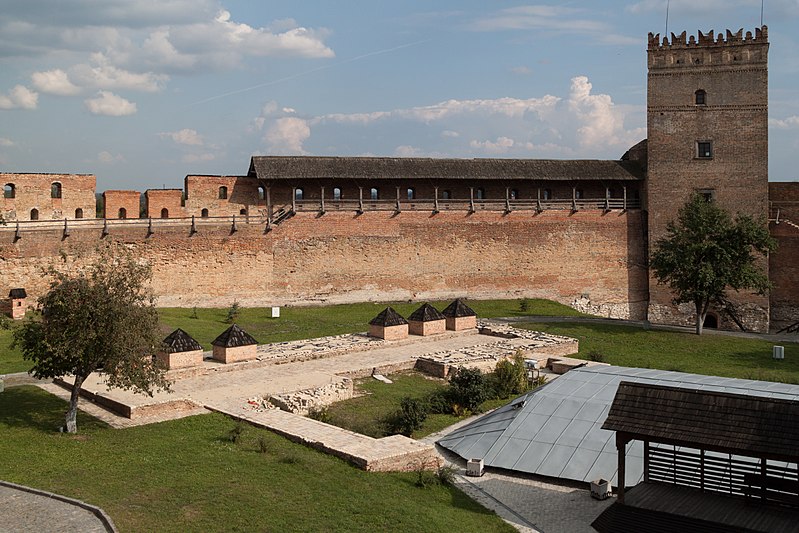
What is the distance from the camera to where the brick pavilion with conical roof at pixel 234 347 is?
17.1 meters

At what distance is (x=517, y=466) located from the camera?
1121 cm

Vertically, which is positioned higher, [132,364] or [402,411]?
[132,364]

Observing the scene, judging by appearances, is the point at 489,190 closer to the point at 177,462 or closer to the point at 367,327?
the point at 367,327

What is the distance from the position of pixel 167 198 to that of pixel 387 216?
26.4 ft

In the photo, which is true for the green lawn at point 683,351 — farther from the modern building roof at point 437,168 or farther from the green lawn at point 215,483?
the green lawn at point 215,483

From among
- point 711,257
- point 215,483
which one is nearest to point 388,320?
point 711,257

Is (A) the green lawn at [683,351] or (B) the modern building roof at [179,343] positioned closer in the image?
(B) the modern building roof at [179,343]

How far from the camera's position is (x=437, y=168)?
1137 inches

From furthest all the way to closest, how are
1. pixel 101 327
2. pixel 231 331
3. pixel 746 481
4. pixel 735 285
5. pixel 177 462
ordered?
pixel 735 285 < pixel 231 331 < pixel 101 327 < pixel 177 462 < pixel 746 481

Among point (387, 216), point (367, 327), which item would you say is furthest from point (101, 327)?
point (387, 216)

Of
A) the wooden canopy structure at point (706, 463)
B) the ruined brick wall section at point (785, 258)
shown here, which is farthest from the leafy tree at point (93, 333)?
the ruined brick wall section at point (785, 258)

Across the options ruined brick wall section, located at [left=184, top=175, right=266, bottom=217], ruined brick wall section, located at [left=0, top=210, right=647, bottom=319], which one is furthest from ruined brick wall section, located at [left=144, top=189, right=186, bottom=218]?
ruined brick wall section, located at [left=0, top=210, right=647, bottom=319]

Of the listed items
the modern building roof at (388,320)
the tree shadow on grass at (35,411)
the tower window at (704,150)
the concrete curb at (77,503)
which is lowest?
the concrete curb at (77,503)

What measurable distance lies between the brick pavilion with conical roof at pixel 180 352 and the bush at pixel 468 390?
5836mm
